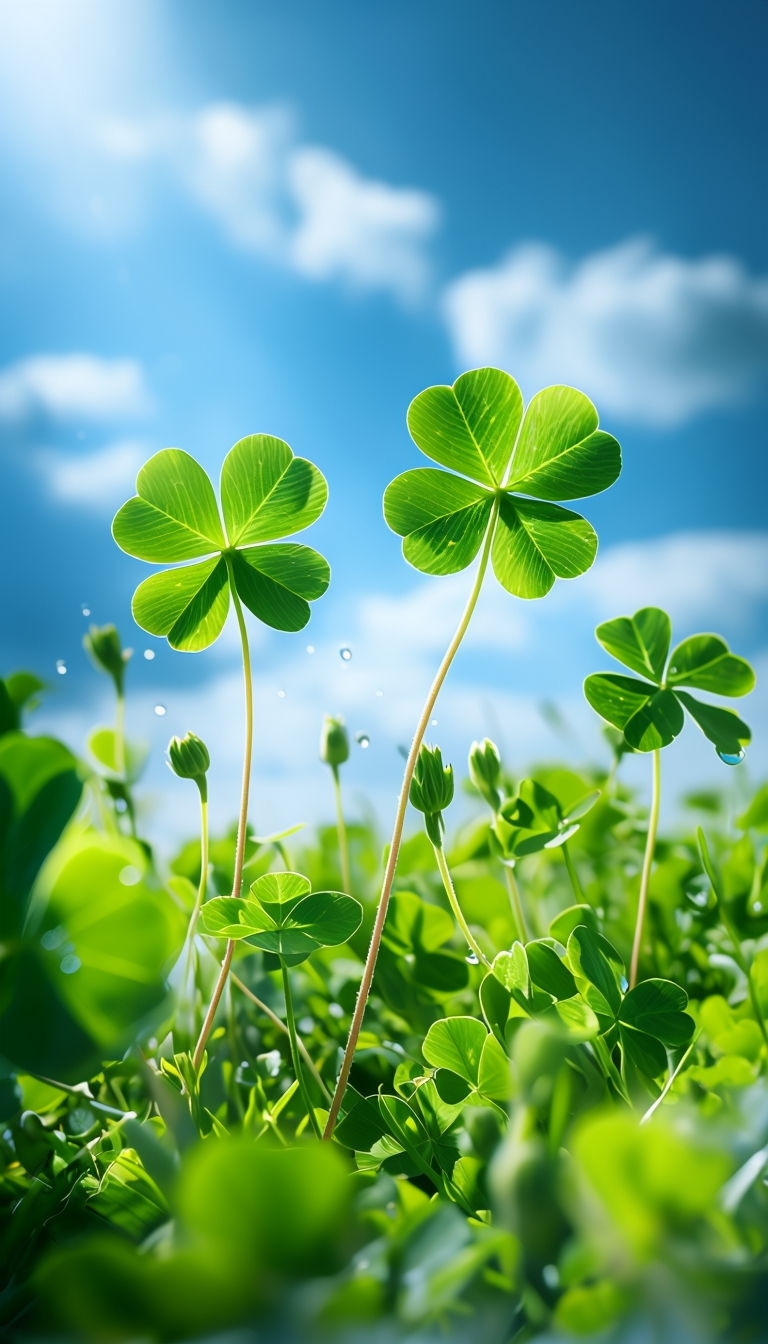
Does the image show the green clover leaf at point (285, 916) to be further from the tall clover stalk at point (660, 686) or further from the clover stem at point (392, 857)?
the tall clover stalk at point (660, 686)

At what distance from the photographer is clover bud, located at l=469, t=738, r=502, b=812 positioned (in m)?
0.38

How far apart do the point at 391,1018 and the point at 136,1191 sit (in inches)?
9.9

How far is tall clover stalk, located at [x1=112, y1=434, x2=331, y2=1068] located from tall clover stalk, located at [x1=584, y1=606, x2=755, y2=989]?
0.13 metres

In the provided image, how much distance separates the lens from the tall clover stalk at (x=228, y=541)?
0.34m

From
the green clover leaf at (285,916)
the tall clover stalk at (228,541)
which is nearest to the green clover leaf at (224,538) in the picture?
the tall clover stalk at (228,541)

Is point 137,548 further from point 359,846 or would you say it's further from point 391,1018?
point 359,846

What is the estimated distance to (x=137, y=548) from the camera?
0.36 m

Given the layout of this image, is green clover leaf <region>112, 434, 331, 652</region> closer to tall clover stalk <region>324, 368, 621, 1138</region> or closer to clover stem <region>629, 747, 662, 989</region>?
tall clover stalk <region>324, 368, 621, 1138</region>

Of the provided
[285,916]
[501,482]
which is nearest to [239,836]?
[285,916]

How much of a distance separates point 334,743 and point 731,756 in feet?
0.67


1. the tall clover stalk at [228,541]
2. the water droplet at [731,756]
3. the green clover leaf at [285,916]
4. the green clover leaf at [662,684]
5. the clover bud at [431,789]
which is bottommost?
the green clover leaf at [285,916]

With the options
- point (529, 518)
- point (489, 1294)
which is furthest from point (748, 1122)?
point (529, 518)

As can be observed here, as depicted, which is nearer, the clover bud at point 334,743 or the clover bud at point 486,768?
the clover bud at point 486,768

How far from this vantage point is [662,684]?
1.30ft
